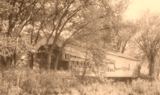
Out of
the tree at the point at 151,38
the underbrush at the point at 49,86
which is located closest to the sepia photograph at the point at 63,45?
the underbrush at the point at 49,86

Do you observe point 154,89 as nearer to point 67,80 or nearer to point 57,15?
point 67,80

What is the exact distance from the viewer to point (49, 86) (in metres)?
23.0

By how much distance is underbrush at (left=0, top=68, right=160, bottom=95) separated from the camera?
20.7m

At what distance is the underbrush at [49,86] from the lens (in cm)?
2069

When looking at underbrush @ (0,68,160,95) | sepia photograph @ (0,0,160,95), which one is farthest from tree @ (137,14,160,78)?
underbrush @ (0,68,160,95)

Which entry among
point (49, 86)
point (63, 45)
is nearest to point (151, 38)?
point (63, 45)

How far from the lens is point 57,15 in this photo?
30.5 meters

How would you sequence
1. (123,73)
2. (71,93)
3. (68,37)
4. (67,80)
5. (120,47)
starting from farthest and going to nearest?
(120,47), (123,73), (68,37), (67,80), (71,93)

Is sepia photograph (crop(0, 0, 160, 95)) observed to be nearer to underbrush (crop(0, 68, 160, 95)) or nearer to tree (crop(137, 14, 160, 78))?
underbrush (crop(0, 68, 160, 95))

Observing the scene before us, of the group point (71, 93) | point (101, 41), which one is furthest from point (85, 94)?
point (101, 41)

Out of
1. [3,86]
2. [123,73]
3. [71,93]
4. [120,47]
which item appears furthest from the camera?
[120,47]

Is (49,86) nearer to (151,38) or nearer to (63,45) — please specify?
(63,45)

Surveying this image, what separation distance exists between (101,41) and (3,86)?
13675mm

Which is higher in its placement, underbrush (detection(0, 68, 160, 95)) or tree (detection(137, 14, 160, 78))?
tree (detection(137, 14, 160, 78))
